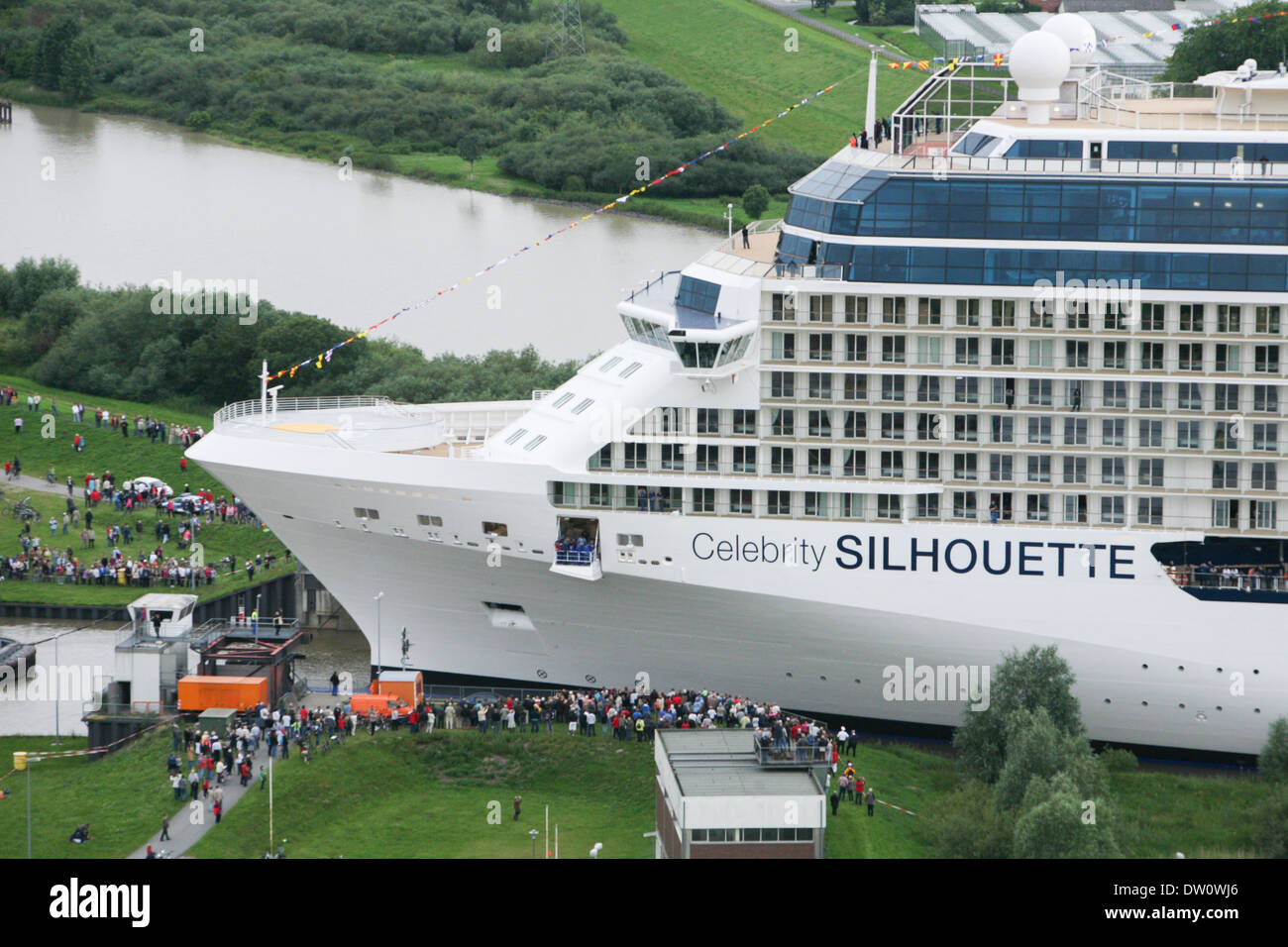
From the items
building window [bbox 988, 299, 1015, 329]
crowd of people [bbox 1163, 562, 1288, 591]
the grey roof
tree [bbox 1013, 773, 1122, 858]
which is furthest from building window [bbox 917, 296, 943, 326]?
tree [bbox 1013, 773, 1122, 858]

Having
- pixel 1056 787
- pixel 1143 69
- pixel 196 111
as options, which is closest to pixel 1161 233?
pixel 1056 787

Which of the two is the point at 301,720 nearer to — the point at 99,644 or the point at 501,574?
the point at 501,574

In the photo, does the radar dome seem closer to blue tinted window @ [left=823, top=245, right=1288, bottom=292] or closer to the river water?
blue tinted window @ [left=823, top=245, right=1288, bottom=292]

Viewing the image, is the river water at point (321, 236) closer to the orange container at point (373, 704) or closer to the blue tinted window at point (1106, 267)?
the orange container at point (373, 704)

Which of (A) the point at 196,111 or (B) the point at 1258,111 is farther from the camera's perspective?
(A) the point at 196,111

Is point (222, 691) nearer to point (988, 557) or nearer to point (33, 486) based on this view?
point (988, 557)
